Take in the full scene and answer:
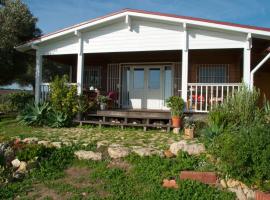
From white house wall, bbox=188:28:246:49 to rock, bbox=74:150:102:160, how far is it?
6.03m

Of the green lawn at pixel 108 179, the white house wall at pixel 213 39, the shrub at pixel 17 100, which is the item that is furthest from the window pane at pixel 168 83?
the shrub at pixel 17 100

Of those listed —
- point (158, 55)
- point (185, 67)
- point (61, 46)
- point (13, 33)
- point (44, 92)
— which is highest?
point (13, 33)

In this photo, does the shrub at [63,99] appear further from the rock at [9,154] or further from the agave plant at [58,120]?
the rock at [9,154]

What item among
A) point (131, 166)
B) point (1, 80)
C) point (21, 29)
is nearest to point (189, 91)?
point (131, 166)

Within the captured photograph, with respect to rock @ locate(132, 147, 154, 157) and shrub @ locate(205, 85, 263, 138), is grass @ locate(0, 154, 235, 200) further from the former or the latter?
shrub @ locate(205, 85, 263, 138)

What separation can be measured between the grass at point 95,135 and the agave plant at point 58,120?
1.27 ft

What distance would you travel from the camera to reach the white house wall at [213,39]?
38.2 ft

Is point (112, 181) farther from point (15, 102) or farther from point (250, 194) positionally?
point (15, 102)

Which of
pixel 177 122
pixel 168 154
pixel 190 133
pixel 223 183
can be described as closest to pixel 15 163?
pixel 168 154

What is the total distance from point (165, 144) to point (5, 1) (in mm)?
12969

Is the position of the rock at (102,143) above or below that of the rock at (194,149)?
below

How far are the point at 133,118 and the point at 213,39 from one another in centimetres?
397

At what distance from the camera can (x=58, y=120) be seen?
12.4 m

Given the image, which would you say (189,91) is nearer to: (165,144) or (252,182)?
(165,144)
